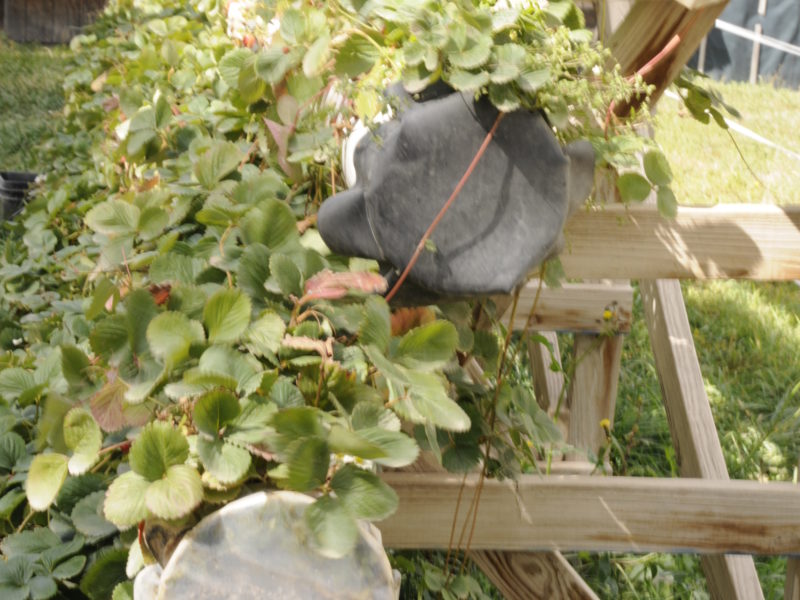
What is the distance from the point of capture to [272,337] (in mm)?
998

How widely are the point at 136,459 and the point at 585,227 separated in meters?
1.05

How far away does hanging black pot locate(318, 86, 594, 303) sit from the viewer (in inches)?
Answer: 42.1

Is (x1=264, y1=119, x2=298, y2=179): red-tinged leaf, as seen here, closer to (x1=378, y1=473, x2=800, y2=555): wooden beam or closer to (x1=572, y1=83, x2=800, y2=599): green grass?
(x1=378, y1=473, x2=800, y2=555): wooden beam

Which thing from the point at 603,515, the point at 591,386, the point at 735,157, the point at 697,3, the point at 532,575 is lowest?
the point at 735,157

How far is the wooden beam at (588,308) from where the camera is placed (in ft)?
10.1

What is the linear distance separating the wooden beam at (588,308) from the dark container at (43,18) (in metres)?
9.19

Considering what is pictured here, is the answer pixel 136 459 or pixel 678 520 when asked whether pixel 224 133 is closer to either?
pixel 136 459

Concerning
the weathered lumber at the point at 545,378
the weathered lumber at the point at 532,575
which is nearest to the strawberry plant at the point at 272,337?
the weathered lumber at the point at 532,575

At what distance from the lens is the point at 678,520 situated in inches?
73.0

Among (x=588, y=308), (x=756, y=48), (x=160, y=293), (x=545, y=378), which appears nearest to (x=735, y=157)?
(x=545, y=378)

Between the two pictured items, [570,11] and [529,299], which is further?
[529,299]

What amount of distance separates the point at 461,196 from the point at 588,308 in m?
2.09

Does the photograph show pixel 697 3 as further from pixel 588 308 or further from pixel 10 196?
pixel 10 196

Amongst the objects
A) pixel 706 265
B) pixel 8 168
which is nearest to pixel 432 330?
pixel 706 265
